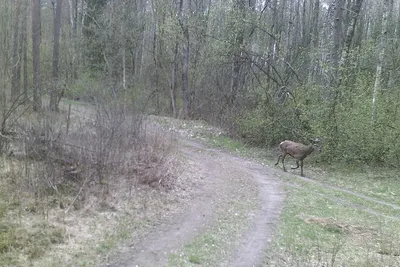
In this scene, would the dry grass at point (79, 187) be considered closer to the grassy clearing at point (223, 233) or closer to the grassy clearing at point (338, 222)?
the grassy clearing at point (223, 233)

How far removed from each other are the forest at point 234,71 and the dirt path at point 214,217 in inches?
129

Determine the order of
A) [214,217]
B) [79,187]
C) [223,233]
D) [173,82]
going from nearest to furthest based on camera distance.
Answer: [223,233], [79,187], [214,217], [173,82]

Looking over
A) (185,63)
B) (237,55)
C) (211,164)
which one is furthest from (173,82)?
(211,164)

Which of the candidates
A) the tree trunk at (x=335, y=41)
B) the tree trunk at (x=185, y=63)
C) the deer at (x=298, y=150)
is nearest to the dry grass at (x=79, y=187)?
the deer at (x=298, y=150)

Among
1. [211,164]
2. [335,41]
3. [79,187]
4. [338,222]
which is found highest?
[335,41]

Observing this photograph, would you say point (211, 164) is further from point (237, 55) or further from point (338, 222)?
point (237, 55)

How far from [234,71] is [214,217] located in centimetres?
1424

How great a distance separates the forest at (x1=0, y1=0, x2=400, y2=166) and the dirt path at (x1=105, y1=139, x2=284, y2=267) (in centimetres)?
327

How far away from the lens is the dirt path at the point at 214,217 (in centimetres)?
695

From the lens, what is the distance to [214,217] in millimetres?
9047

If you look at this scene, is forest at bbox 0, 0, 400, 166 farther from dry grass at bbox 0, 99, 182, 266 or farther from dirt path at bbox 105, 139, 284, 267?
dirt path at bbox 105, 139, 284, 267

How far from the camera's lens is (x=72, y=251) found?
6.74 meters

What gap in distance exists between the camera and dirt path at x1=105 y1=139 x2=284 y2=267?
6945 millimetres

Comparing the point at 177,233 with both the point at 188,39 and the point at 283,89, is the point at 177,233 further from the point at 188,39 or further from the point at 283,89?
the point at 188,39
